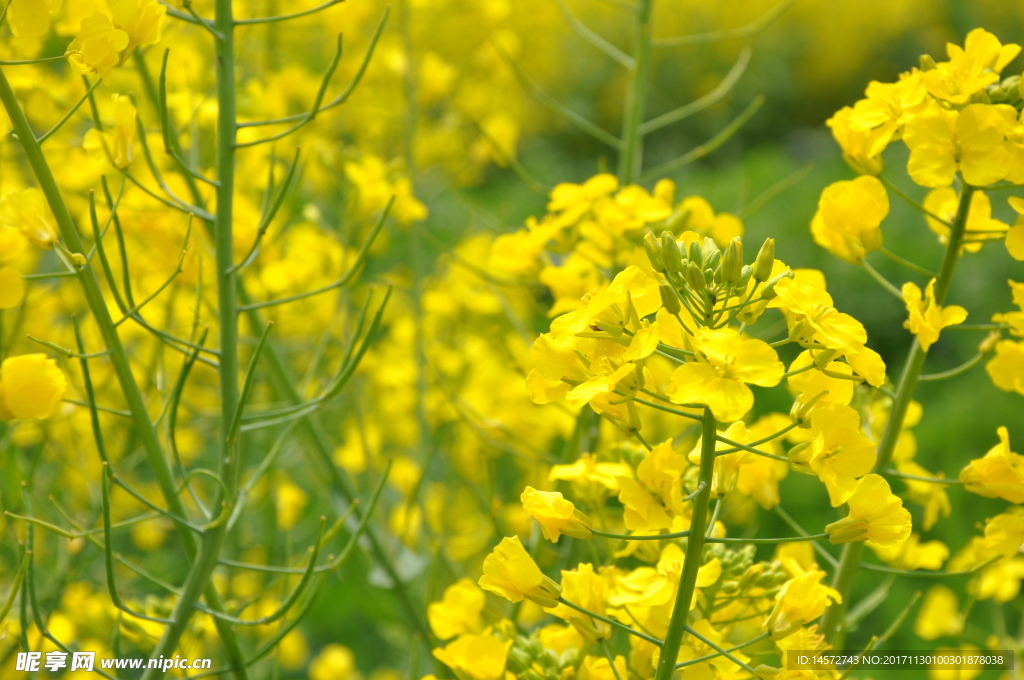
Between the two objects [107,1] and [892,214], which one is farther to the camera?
[892,214]

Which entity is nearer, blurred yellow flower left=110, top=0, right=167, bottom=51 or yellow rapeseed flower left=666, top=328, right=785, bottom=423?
yellow rapeseed flower left=666, top=328, right=785, bottom=423

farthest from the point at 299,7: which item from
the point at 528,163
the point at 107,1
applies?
the point at 528,163

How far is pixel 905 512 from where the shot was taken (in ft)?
2.24

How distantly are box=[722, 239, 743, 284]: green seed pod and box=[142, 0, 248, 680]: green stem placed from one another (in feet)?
1.63

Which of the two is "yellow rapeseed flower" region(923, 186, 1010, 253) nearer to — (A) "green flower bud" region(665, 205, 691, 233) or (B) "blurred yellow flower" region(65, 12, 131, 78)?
(A) "green flower bud" region(665, 205, 691, 233)

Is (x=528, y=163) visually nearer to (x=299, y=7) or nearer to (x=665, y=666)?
(x=299, y=7)

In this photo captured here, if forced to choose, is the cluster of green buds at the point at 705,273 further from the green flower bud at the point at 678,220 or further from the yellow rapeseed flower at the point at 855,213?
the green flower bud at the point at 678,220

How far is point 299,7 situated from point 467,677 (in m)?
1.66

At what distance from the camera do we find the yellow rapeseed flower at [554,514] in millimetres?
708

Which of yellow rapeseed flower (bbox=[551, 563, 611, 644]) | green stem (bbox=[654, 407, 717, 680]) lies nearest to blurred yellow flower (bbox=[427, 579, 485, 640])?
yellow rapeseed flower (bbox=[551, 563, 611, 644])

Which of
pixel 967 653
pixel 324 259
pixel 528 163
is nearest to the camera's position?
pixel 967 653

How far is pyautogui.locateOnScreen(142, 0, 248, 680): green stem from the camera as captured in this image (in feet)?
2.84

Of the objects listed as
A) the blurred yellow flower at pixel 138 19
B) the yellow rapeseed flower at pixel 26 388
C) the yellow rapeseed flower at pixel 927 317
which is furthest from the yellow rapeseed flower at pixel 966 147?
the yellow rapeseed flower at pixel 26 388

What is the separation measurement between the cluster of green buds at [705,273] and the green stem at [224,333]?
0.46 meters
